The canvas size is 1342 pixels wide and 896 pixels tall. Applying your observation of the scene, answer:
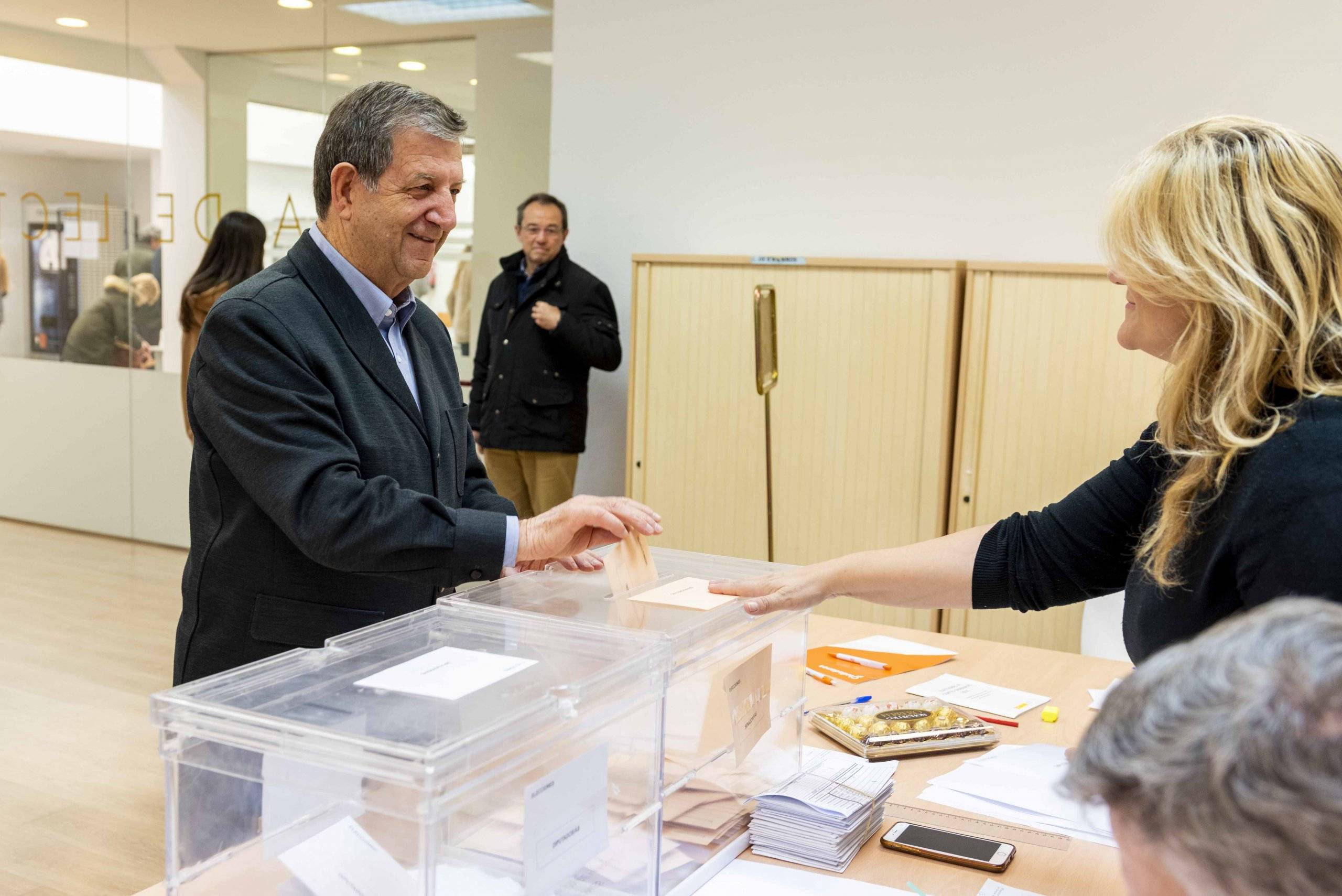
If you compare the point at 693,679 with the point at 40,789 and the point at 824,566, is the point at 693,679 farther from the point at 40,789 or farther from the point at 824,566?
the point at 40,789

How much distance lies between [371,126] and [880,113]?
3231 mm

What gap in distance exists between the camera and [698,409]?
4.61 m

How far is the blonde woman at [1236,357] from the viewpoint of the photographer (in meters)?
1.23

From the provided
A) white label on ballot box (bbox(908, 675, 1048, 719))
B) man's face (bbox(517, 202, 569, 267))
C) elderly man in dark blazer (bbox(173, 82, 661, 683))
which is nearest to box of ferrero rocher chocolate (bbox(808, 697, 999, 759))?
white label on ballot box (bbox(908, 675, 1048, 719))

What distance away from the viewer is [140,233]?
6461 millimetres

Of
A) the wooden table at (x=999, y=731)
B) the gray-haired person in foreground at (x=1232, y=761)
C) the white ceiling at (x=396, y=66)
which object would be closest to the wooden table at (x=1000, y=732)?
the wooden table at (x=999, y=731)

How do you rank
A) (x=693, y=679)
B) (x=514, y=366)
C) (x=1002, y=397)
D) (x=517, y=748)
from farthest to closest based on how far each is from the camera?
(x=514, y=366) → (x=1002, y=397) → (x=693, y=679) → (x=517, y=748)

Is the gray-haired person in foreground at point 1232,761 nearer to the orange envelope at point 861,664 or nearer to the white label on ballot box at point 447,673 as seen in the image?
the white label on ballot box at point 447,673

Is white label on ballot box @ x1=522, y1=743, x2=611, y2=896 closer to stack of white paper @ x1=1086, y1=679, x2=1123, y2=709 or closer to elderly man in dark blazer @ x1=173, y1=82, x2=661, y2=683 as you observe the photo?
elderly man in dark blazer @ x1=173, y1=82, x2=661, y2=683

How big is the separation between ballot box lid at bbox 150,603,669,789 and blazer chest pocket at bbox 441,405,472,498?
0.63 m

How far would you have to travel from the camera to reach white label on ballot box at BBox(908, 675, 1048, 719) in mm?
2162

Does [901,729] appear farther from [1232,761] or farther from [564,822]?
[1232,761]

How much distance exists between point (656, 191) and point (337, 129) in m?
3.45

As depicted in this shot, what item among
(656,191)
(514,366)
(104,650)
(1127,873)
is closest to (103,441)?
(104,650)
